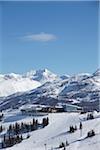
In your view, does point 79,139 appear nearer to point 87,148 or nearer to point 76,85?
point 87,148

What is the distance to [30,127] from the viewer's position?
3131 centimetres

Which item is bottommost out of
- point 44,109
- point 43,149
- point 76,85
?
point 43,149

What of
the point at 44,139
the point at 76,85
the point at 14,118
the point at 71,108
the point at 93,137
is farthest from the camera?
the point at 76,85

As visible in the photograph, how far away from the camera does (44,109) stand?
42625mm

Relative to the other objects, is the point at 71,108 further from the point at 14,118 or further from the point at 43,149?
the point at 43,149

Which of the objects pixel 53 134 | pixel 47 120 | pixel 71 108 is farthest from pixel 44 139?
pixel 71 108

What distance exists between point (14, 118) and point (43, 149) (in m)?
18.4

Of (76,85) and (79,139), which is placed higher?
(76,85)

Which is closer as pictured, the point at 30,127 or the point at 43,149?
the point at 43,149

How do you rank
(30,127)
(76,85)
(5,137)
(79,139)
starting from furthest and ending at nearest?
(76,85) < (30,127) < (5,137) < (79,139)

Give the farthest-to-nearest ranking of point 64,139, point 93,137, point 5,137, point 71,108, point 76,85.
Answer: point 76,85, point 71,108, point 5,137, point 64,139, point 93,137

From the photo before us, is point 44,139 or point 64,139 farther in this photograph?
point 44,139

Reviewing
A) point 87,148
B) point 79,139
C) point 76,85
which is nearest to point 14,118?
point 79,139

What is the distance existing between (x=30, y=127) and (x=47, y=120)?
1.28 meters
